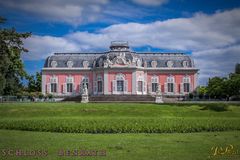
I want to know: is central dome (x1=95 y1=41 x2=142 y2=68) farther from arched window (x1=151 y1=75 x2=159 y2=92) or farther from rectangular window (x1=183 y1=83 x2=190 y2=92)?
rectangular window (x1=183 y1=83 x2=190 y2=92)

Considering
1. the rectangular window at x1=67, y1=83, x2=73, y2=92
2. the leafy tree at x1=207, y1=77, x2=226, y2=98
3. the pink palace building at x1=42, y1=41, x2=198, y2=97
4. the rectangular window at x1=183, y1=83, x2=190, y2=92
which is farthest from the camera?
the rectangular window at x1=67, y1=83, x2=73, y2=92

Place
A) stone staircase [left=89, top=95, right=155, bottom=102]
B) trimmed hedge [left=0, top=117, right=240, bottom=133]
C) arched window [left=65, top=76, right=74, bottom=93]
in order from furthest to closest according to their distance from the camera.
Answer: arched window [left=65, top=76, right=74, bottom=93]
stone staircase [left=89, top=95, right=155, bottom=102]
trimmed hedge [left=0, top=117, right=240, bottom=133]

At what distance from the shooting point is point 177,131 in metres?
18.4

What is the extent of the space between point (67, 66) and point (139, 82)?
13607mm

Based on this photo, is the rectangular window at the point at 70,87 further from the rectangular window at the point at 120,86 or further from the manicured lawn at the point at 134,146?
the manicured lawn at the point at 134,146

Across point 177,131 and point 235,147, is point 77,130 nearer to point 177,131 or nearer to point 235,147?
point 177,131

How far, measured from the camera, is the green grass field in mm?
12406

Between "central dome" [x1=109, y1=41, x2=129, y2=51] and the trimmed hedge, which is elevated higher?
"central dome" [x1=109, y1=41, x2=129, y2=51]

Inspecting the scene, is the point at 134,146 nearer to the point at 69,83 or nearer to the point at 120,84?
the point at 120,84

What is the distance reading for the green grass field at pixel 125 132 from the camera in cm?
1241

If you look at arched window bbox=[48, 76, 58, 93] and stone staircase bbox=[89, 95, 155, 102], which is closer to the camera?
stone staircase bbox=[89, 95, 155, 102]

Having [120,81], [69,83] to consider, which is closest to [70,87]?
[69,83]

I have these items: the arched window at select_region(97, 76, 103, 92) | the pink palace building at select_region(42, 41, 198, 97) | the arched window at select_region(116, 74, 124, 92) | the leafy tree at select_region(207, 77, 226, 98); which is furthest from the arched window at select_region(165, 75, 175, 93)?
the arched window at select_region(97, 76, 103, 92)

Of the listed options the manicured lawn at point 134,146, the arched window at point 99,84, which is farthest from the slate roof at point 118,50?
the manicured lawn at point 134,146
